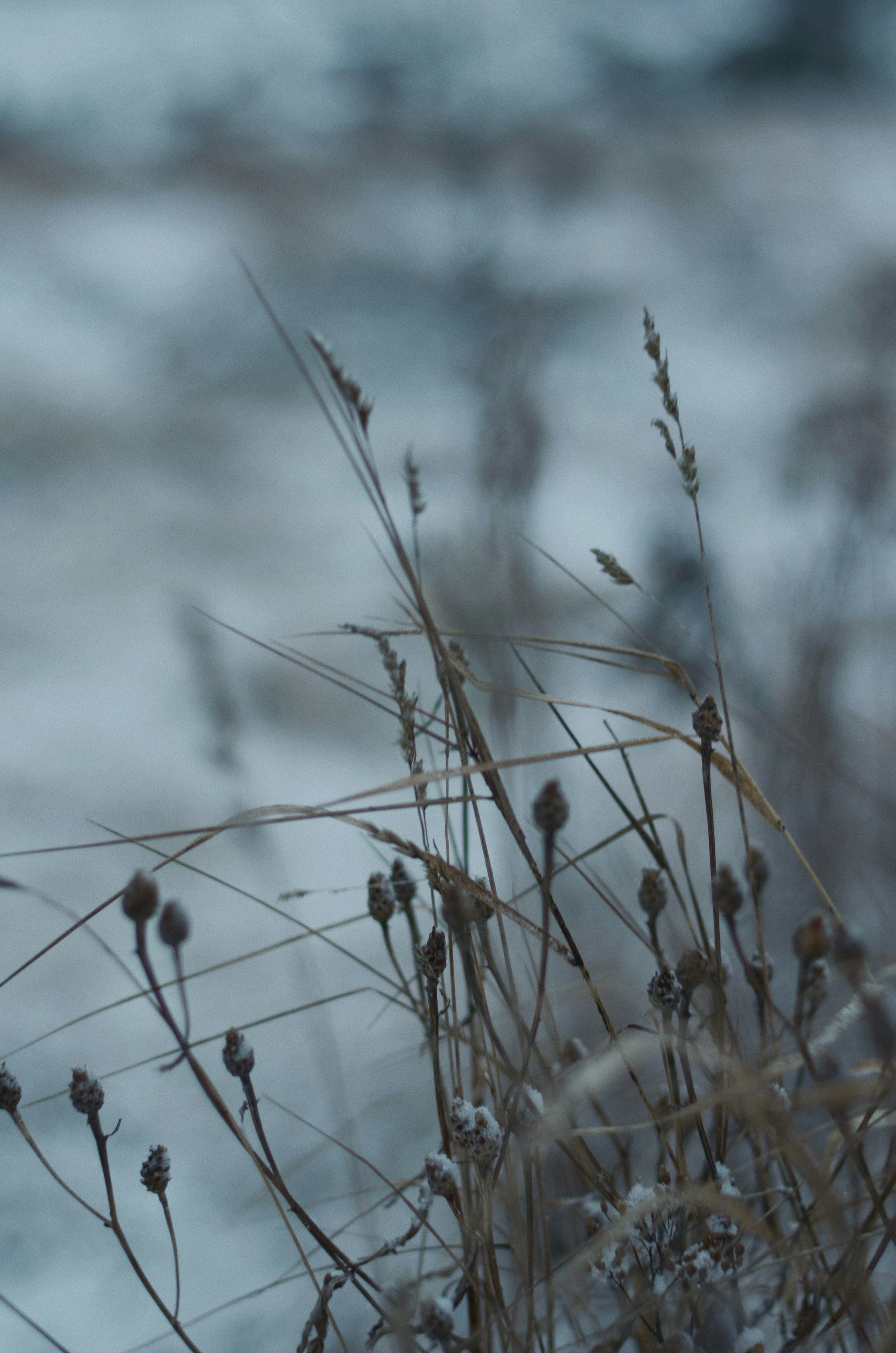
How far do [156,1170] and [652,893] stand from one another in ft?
0.69

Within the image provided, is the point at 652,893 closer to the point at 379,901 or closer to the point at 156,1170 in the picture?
the point at 379,901

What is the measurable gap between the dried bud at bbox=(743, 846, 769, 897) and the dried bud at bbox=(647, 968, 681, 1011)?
5 centimetres

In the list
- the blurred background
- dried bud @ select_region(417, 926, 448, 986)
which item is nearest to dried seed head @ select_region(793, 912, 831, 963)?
dried bud @ select_region(417, 926, 448, 986)

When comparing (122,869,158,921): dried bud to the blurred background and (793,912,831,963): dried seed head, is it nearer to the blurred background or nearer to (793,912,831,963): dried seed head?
(793,912,831,963): dried seed head

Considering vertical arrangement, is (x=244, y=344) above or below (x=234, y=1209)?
above

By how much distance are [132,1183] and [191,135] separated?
1555mm

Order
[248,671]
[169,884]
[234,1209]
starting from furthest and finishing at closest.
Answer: [248,671]
[169,884]
[234,1209]

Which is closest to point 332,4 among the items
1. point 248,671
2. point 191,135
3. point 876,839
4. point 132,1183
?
point 191,135

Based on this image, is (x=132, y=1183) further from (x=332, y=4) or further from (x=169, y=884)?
(x=332, y=4)

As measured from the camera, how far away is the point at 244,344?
1.61m

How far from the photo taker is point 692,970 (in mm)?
345

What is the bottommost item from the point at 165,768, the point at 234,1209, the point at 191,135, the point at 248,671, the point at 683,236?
the point at 234,1209

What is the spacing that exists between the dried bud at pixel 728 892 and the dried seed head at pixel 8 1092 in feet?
0.85

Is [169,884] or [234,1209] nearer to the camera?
[234,1209]
